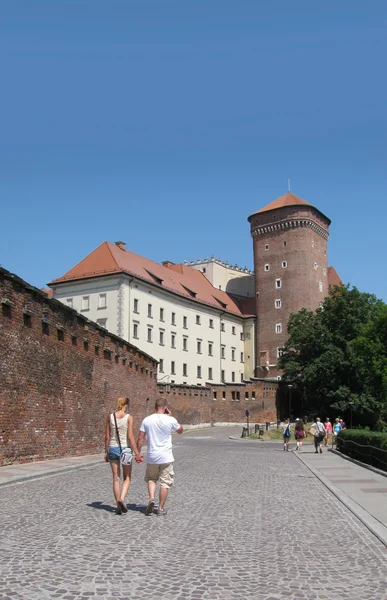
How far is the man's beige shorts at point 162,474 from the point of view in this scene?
9680mm

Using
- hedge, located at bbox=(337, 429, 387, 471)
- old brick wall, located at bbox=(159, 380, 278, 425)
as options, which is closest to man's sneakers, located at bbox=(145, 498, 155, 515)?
hedge, located at bbox=(337, 429, 387, 471)

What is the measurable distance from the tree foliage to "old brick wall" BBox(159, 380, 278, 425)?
3.60 m

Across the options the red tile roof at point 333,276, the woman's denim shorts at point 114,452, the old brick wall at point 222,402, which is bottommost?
the woman's denim shorts at point 114,452

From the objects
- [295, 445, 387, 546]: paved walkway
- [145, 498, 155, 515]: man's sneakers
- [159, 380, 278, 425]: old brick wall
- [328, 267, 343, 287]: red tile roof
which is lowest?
[295, 445, 387, 546]: paved walkway

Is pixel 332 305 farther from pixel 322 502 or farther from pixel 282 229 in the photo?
pixel 322 502

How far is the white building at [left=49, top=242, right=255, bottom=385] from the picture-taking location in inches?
2670

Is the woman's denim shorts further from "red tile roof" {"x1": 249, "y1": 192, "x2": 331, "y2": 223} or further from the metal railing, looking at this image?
"red tile roof" {"x1": 249, "y1": 192, "x2": 331, "y2": 223}

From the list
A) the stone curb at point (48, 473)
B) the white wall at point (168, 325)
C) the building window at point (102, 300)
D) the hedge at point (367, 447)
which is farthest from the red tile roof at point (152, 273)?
the stone curb at point (48, 473)

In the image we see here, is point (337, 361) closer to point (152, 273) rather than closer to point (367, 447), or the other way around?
point (152, 273)

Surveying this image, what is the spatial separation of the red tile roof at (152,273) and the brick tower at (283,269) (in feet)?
17.6

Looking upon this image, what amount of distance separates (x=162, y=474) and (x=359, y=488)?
20.2 ft

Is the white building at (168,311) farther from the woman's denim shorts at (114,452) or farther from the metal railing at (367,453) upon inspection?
the woman's denim shorts at (114,452)

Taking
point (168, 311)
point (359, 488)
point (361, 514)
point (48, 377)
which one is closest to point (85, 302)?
point (168, 311)

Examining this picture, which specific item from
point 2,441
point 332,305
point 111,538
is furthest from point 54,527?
point 332,305
